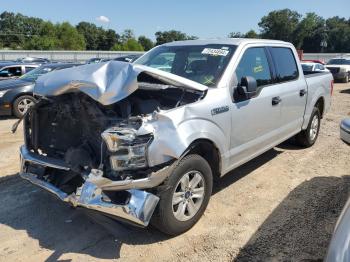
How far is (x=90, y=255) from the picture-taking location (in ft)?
11.7

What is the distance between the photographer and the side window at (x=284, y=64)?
5560 mm

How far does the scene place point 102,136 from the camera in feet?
11.0

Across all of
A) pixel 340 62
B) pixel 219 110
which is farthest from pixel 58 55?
pixel 219 110

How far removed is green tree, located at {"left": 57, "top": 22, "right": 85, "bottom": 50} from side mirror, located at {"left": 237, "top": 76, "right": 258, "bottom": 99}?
82.4 metres

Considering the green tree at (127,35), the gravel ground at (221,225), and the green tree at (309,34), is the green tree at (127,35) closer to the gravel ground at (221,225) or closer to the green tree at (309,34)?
the green tree at (309,34)

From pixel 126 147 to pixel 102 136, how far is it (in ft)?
0.76

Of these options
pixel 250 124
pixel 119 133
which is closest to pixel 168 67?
pixel 250 124

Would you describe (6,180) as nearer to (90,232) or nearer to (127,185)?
(90,232)

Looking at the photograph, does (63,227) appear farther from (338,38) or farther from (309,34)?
(309,34)

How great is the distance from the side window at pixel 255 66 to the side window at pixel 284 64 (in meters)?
0.33

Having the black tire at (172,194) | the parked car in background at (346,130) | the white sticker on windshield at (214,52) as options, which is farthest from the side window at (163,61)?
the parked car in background at (346,130)

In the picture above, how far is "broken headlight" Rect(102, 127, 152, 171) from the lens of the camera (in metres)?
3.32

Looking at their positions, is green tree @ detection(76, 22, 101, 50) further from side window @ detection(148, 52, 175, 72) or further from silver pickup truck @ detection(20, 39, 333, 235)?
silver pickup truck @ detection(20, 39, 333, 235)

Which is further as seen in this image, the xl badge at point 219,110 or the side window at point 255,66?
the side window at point 255,66
